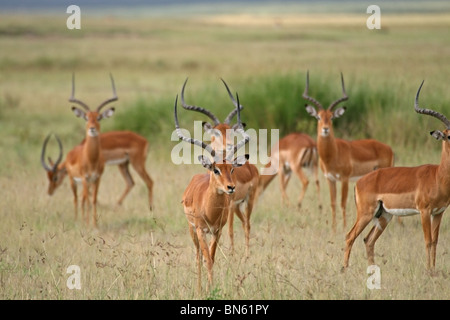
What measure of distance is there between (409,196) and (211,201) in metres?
1.83

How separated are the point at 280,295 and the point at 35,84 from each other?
23.3 metres

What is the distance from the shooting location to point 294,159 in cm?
1062

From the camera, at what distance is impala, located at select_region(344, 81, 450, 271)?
22.2ft

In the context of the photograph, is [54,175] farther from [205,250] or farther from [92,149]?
[205,250]

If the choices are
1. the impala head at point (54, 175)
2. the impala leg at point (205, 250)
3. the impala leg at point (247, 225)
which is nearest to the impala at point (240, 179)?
the impala leg at point (247, 225)

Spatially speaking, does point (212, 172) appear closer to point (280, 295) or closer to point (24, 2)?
point (280, 295)

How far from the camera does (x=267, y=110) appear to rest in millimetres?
14352

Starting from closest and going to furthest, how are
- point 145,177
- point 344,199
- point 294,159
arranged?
1. point 344,199
2. point 294,159
3. point 145,177

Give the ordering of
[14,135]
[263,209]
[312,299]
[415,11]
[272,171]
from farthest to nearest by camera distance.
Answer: [415,11] < [14,135] < [272,171] < [263,209] < [312,299]

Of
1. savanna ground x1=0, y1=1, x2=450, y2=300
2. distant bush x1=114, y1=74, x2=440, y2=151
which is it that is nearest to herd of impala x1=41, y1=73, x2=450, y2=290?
savanna ground x1=0, y1=1, x2=450, y2=300

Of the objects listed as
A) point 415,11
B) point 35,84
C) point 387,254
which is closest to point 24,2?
point 415,11

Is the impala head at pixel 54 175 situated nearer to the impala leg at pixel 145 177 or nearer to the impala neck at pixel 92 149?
the impala leg at pixel 145 177

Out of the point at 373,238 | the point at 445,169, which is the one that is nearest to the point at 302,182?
the point at 373,238

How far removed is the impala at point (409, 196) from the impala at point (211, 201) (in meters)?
1.35
